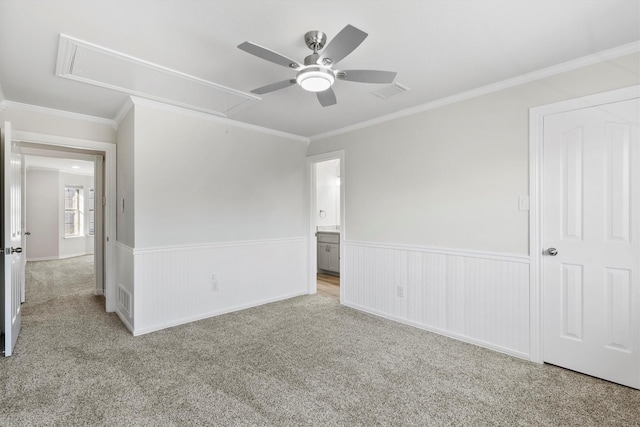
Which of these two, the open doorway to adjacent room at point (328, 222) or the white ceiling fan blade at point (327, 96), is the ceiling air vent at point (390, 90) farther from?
the open doorway to adjacent room at point (328, 222)

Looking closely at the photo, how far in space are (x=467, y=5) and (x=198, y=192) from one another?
10.2 ft

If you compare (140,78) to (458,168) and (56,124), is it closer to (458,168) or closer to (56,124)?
(56,124)

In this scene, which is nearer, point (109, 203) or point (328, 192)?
point (109, 203)

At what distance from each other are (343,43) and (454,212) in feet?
6.94

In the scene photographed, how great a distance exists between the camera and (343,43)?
68.5 inches

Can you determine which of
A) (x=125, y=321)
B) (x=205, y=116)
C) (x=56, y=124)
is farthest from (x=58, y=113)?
(x=125, y=321)

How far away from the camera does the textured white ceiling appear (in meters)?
1.82

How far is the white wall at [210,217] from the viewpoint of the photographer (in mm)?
3346

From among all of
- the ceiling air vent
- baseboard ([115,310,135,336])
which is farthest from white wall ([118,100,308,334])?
the ceiling air vent

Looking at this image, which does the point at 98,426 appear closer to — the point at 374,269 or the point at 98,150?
the point at 374,269

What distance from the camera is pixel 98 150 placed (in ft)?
12.7

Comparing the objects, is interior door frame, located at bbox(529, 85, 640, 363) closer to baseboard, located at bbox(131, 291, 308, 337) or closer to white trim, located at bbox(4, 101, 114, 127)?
baseboard, located at bbox(131, 291, 308, 337)

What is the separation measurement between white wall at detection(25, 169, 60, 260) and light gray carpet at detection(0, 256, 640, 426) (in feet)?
19.3

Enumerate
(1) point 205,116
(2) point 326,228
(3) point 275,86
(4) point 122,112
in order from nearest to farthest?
(3) point 275,86, (4) point 122,112, (1) point 205,116, (2) point 326,228
